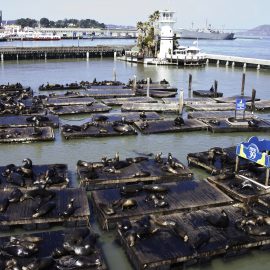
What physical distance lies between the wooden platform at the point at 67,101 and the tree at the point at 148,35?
34.9 meters

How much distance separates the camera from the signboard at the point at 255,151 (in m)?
12.1

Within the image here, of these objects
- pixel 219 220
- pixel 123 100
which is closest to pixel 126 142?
pixel 219 220

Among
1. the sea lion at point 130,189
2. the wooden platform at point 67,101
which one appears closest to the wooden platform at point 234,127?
the wooden platform at point 67,101

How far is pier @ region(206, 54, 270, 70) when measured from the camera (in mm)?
49494

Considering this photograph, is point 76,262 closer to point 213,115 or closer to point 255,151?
point 255,151

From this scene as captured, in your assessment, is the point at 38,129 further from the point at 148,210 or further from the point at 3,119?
the point at 148,210

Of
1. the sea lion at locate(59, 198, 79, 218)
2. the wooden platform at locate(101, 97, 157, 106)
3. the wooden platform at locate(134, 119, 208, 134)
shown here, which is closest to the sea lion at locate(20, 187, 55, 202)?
the sea lion at locate(59, 198, 79, 218)

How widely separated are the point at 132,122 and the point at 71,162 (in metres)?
6.16

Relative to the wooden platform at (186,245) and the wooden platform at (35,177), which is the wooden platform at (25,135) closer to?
the wooden platform at (35,177)

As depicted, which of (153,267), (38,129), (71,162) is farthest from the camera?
(38,129)

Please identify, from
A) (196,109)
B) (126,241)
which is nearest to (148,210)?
(126,241)

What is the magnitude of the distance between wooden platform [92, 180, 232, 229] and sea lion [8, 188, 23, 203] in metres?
2.06

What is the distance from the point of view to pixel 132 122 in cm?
2128

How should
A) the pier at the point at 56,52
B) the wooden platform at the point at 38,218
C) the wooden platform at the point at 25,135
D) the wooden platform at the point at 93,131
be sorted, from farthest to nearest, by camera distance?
the pier at the point at 56,52
the wooden platform at the point at 93,131
the wooden platform at the point at 25,135
the wooden platform at the point at 38,218
